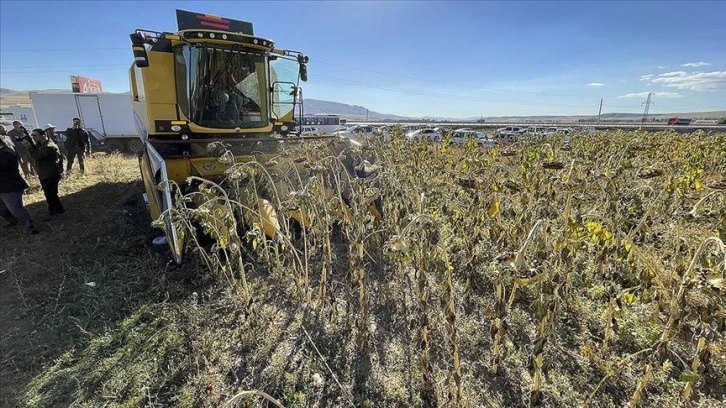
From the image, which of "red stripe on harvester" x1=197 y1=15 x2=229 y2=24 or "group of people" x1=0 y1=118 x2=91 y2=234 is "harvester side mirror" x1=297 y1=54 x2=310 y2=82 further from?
"group of people" x1=0 y1=118 x2=91 y2=234

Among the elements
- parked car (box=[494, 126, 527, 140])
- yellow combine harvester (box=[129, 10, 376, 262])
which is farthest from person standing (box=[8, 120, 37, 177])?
parked car (box=[494, 126, 527, 140])

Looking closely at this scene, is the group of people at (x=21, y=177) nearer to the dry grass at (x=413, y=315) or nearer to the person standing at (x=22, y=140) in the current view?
the person standing at (x=22, y=140)

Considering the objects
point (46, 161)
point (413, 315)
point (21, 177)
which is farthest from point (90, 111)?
point (413, 315)

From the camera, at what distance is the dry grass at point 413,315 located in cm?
218

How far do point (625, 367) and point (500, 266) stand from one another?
1.81 m

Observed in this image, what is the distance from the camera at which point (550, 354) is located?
2660 millimetres

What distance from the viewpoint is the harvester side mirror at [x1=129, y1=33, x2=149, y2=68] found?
16.0 ft

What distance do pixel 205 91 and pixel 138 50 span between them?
0.98 meters

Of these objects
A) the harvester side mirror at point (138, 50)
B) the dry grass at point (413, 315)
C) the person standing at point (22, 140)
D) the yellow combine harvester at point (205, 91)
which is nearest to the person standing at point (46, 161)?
the person standing at point (22, 140)

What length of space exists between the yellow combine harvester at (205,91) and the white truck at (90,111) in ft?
50.6

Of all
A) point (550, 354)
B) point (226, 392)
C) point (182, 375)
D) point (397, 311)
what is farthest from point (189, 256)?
point (550, 354)

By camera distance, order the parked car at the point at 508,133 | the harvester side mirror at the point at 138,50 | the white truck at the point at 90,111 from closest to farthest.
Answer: the harvester side mirror at the point at 138,50
the parked car at the point at 508,133
the white truck at the point at 90,111

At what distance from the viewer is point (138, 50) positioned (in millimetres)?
4891

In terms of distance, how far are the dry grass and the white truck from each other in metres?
17.2
